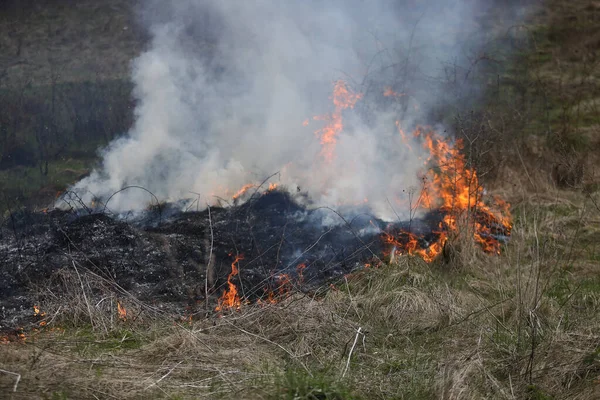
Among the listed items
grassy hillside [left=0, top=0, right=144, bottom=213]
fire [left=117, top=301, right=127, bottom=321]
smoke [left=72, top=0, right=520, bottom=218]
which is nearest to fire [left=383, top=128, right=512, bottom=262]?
smoke [left=72, top=0, right=520, bottom=218]

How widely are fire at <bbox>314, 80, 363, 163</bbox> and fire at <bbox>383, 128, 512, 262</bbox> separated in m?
1.30

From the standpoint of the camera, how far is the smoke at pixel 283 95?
8.92m

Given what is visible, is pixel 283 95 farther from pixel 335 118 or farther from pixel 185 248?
pixel 185 248

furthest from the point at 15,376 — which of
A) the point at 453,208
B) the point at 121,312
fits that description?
the point at 453,208

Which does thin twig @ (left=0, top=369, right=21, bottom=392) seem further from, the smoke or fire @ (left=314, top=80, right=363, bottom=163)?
fire @ (left=314, top=80, right=363, bottom=163)

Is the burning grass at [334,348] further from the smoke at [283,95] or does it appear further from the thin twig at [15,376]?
the smoke at [283,95]

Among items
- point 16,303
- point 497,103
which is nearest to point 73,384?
point 16,303

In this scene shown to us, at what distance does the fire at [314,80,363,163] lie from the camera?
934cm

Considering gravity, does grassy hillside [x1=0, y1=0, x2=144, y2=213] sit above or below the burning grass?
above

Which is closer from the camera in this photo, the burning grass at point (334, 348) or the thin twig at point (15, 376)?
the thin twig at point (15, 376)

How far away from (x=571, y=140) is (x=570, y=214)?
2868mm

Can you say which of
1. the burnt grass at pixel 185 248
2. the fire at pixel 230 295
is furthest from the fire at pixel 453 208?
the fire at pixel 230 295

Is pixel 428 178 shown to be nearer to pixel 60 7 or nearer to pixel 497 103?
pixel 497 103

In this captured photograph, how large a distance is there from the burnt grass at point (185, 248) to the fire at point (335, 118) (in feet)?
4.07
